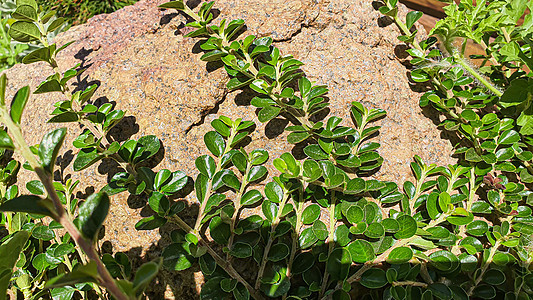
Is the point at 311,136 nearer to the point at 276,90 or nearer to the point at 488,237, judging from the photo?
the point at 276,90

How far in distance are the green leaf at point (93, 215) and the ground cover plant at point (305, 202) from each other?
43 centimetres

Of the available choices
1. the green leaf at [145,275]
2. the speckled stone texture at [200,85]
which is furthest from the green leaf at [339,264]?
the green leaf at [145,275]

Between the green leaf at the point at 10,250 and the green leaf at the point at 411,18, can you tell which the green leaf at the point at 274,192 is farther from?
the green leaf at the point at 411,18

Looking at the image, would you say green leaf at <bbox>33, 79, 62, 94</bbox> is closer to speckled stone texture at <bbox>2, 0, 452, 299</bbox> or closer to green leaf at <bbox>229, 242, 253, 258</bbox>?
speckled stone texture at <bbox>2, 0, 452, 299</bbox>

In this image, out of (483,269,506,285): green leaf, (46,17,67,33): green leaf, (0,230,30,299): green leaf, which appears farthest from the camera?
(46,17,67,33): green leaf

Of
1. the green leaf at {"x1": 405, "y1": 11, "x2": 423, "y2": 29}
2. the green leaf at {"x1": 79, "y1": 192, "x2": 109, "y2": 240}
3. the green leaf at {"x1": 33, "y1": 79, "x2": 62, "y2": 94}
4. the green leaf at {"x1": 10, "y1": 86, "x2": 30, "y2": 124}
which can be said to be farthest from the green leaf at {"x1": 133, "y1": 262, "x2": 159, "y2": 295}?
the green leaf at {"x1": 405, "y1": 11, "x2": 423, "y2": 29}

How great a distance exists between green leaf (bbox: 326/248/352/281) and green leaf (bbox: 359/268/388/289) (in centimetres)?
6

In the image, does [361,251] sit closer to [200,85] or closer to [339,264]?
[339,264]

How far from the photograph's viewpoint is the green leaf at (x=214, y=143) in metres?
1.25

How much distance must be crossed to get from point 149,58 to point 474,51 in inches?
87.5

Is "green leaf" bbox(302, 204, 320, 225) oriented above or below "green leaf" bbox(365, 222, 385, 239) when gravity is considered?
below

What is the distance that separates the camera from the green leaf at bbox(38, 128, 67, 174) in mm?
622

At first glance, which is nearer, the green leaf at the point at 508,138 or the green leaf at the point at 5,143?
the green leaf at the point at 5,143

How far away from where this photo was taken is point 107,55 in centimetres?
161
